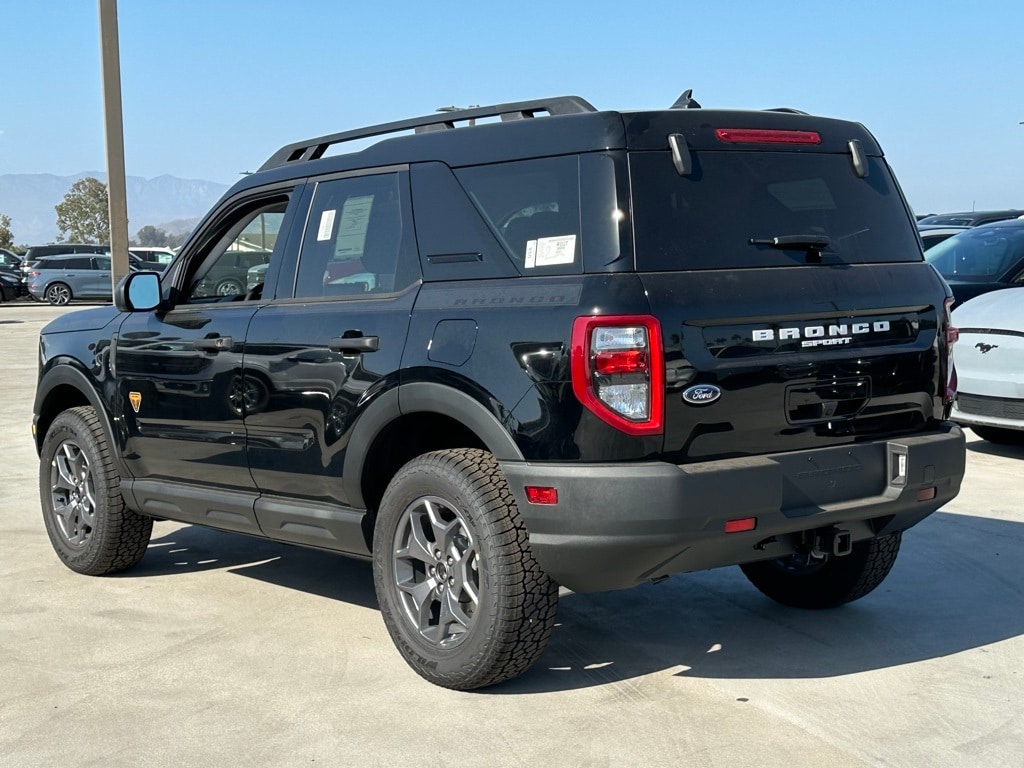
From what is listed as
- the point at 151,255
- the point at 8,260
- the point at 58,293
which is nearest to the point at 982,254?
the point at 58,293

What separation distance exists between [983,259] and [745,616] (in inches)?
281

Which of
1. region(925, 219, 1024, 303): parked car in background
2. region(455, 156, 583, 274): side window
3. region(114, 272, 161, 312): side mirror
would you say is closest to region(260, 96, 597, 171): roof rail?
region(455, 156, 583, 274): side window

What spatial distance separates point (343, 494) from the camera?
4.71 meters

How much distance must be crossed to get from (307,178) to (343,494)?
53.9 inches

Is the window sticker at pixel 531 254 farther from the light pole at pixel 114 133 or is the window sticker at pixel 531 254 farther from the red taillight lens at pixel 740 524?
the light pole at pixel 114 133

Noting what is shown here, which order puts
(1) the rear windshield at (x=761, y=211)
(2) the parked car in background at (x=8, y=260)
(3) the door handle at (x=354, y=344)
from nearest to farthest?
(1) the rear windshield at (x=761, y=211) < (3) the door handle at (x=354, y=344) < (2) the parked car in background at (x=8, y=260)

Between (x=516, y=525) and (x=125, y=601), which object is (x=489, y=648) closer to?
(x=516, y=525)

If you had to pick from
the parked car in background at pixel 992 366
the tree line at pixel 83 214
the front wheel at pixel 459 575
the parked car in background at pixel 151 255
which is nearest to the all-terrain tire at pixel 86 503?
the front wheel at pixel 459 575

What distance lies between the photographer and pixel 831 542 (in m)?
4.23

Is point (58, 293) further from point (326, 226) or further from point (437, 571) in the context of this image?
point (437, 571)

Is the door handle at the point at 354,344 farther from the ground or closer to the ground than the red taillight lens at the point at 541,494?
farther from the ground

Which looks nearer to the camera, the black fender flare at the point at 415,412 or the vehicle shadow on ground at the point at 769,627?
the black fender flare at the point at 415,412

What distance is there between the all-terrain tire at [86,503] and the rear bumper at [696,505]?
2.75 m

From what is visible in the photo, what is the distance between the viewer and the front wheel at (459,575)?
160 inches
